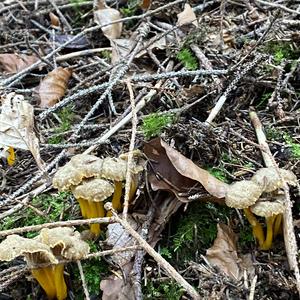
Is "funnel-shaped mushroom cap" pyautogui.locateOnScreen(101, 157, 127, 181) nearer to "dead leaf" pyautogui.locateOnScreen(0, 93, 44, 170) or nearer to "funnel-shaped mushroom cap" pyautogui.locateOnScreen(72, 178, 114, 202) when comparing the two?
"funnel-shaped mushroom cap" pyautogui.locateOnScreen(72, 178, 114, 202)

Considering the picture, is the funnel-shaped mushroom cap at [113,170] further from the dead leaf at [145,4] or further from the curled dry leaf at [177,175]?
the dead leaf at [145,4]

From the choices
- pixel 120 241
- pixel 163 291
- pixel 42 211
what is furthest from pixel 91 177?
pixel 163 291

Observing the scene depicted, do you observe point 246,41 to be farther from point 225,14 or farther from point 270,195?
point 270,195

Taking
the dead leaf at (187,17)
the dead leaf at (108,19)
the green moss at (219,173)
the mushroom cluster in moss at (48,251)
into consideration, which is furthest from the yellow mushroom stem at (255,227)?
the dead leaf at (108,19)

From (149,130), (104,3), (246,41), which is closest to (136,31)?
(104,3)

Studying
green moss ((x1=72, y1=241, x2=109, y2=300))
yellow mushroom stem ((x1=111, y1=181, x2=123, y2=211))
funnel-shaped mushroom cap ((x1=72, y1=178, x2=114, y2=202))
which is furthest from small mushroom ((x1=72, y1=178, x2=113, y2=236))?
green moss ((x1=72, y1=241, x2=109, y2=300))
